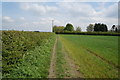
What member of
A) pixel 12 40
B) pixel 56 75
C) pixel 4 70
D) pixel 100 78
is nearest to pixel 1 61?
pixel 4 70

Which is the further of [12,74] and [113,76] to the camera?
[113,76]

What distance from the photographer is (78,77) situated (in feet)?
15.3

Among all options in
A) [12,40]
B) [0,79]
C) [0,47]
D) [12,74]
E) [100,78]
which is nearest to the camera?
[0,79]

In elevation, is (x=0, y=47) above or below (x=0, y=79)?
above

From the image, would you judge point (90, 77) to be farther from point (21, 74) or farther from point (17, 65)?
point (17, 65)

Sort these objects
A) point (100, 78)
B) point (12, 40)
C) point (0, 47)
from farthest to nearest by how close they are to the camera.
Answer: point (12, 40) → point (100, 78) → point (0, 47)

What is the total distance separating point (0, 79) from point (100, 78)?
3787mm

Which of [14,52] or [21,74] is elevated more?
[14,52]

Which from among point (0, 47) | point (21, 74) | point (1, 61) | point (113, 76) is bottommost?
point (113, 76)

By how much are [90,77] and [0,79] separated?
3.39 metres

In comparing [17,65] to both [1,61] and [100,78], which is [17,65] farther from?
[100,78]

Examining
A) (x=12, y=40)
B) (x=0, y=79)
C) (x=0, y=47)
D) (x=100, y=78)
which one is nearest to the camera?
(x=0, y=79)

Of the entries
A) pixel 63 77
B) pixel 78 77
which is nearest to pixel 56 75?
pixel 63 77

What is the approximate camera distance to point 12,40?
206 inches
